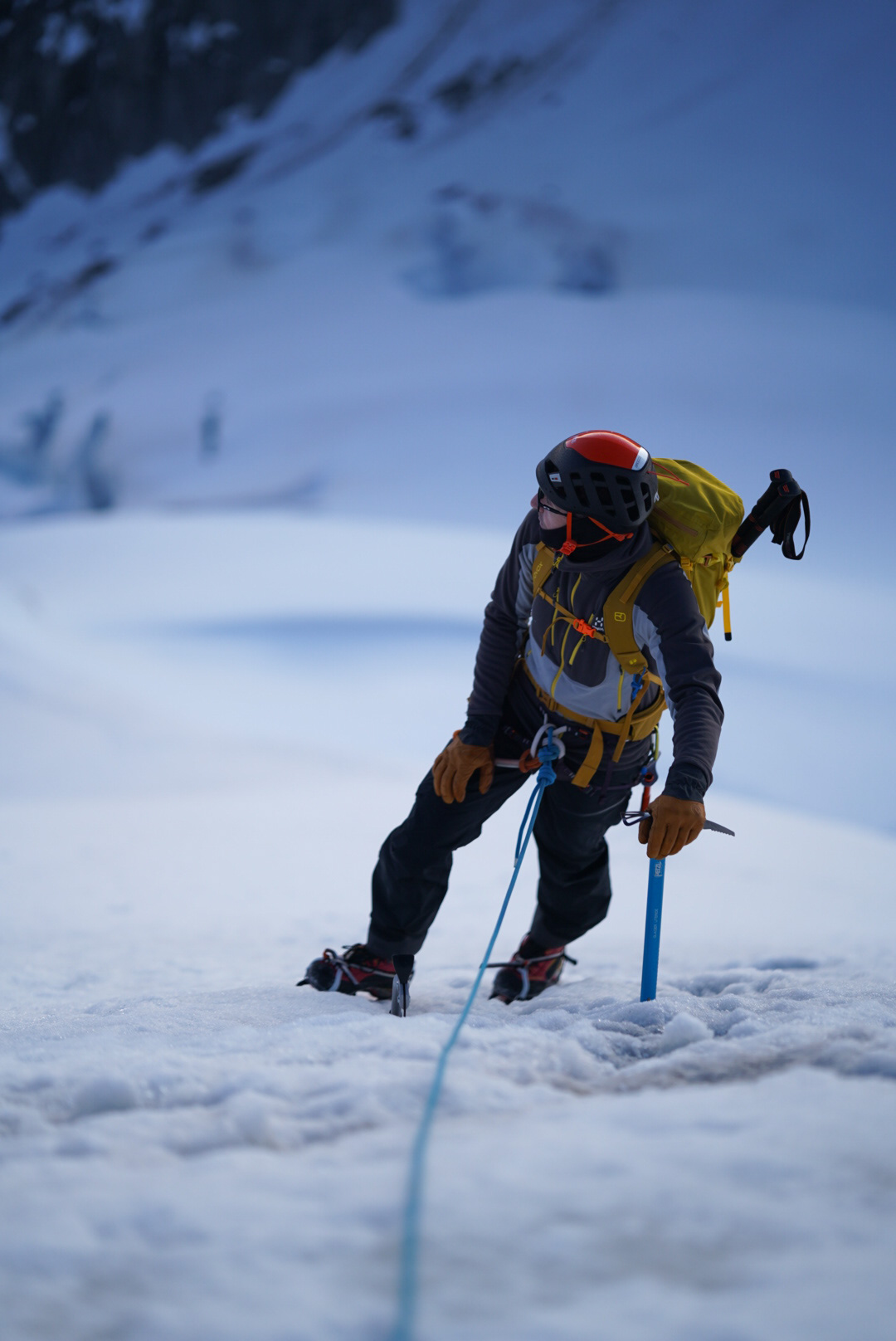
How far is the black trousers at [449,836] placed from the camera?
2.43 meters

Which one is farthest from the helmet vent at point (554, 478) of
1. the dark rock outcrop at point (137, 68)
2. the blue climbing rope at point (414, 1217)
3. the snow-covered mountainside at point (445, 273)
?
the dark rock outcrop at point (137, 68)

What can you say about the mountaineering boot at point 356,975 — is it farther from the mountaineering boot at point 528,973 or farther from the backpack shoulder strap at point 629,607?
the backpack shoulder strap at point 629,607

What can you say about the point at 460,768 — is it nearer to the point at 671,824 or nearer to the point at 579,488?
the point at 671,824

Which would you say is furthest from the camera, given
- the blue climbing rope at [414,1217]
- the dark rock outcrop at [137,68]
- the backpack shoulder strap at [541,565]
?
the dark rock outcrop at [137,68]

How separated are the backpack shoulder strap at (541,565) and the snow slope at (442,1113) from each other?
3.55ft

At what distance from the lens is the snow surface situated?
107 centimetres

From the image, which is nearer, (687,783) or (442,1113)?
(442,1113)

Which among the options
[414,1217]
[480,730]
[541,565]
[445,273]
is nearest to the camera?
[414,1217]

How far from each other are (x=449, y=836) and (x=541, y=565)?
2.64ft

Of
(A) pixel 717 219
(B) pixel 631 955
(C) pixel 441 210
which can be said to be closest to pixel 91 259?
(C) pixel 441 210

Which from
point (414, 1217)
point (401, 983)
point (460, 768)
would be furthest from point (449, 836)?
point (414, 1217)

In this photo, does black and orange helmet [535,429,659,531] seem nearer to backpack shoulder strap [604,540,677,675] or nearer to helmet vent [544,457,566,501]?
helmet vent [544,457,566,501]

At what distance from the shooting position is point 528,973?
2.67m

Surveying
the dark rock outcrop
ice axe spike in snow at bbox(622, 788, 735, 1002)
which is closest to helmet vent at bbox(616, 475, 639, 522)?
ice axe spike in snow at bbox(622, 788, 735, 1002)
